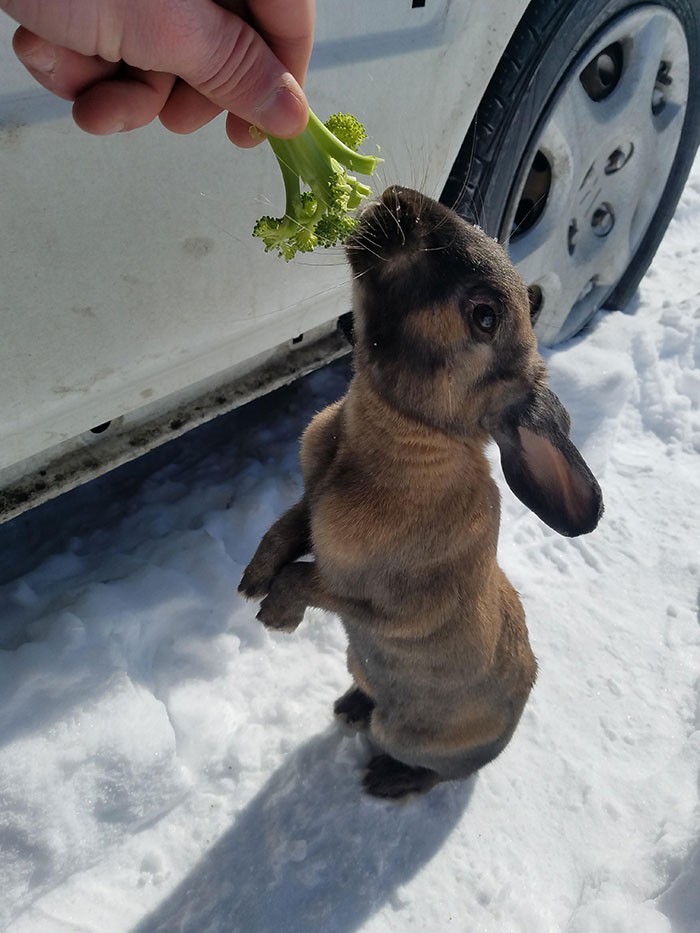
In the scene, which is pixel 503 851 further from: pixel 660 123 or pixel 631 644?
pixel 660 123

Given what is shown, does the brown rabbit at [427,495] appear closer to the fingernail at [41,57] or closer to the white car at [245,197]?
the white car at [245,197]

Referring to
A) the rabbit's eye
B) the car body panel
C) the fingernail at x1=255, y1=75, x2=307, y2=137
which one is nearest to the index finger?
the fingernail at x1=255, y1=75, x2=307, y2=137

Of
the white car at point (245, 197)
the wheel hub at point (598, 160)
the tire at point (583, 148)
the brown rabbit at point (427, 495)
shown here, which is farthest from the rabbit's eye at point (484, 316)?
the wheel hub at point (598, 160)

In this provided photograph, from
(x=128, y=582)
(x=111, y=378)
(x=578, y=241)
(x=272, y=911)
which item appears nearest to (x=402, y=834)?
(x=272, y=911)

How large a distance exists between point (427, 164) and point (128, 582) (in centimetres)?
172

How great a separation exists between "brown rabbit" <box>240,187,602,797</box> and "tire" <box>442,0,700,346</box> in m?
0.95

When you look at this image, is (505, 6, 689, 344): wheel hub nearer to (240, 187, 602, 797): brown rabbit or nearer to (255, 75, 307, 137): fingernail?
(240, 187, 602, 797): brown rabbit

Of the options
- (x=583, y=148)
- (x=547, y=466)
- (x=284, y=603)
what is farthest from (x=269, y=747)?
(x=583, y=148)

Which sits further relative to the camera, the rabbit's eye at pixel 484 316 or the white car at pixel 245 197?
the rabbit's eye at pixel 484 316

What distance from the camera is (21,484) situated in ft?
7.61

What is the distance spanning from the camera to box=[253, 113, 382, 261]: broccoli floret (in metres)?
1.78

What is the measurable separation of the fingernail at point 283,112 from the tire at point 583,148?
1.48 metres

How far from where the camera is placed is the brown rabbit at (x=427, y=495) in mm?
2066

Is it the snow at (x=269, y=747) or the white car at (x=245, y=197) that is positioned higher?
the white car at (x=245, y=197)
